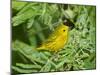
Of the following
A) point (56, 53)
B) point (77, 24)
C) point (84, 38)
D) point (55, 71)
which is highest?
point (77, 24)

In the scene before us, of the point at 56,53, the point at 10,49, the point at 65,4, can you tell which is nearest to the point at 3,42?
the point at 10,49

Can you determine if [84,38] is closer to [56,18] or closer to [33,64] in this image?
[56,18]

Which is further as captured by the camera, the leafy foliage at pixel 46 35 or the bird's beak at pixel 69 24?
the bird's beak at pixel 69 24

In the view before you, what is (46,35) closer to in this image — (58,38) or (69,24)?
(58,38)

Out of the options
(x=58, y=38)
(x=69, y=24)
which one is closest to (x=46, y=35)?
(x=58, y=38)

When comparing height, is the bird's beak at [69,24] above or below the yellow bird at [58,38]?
above

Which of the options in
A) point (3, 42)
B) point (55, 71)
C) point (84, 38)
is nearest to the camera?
point (3, 42)
